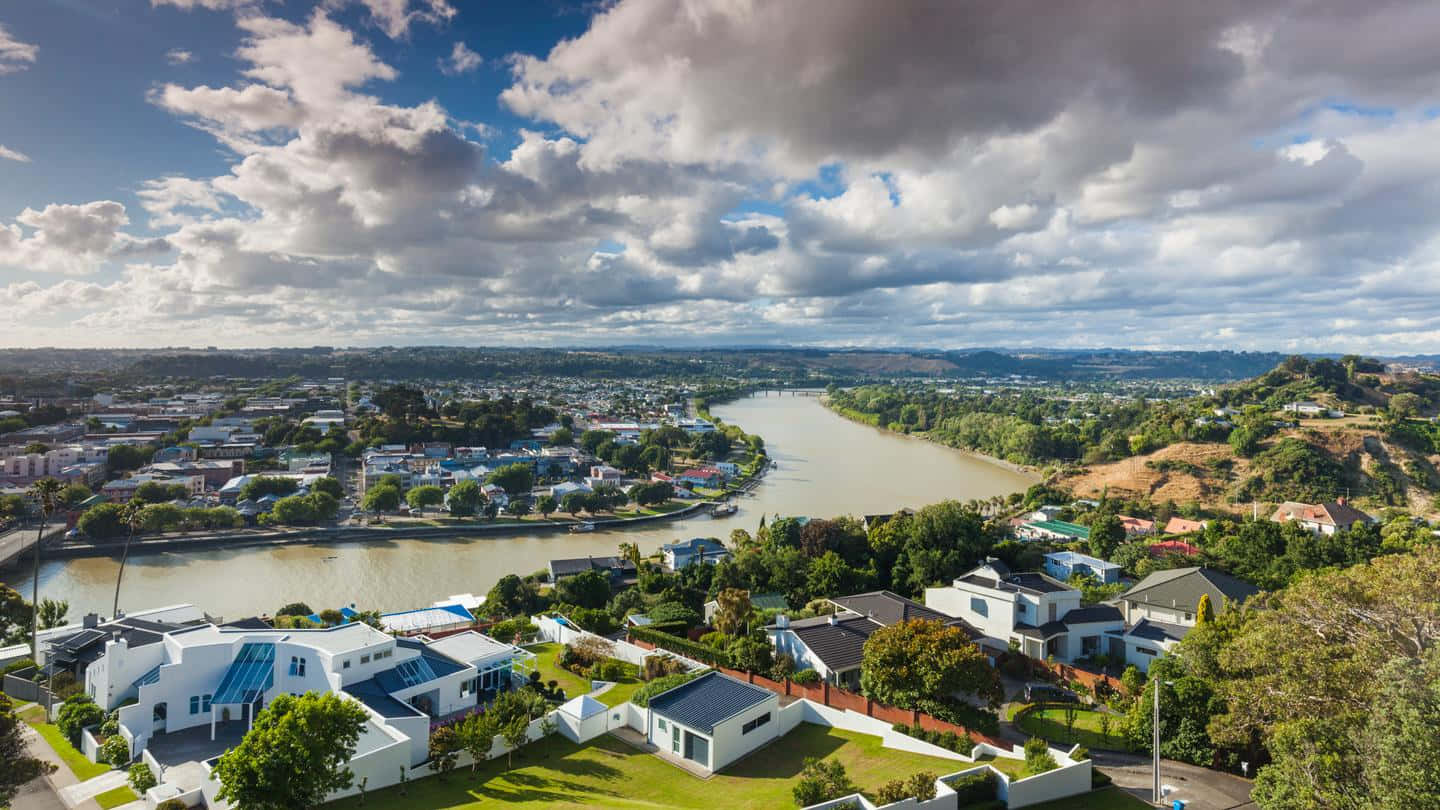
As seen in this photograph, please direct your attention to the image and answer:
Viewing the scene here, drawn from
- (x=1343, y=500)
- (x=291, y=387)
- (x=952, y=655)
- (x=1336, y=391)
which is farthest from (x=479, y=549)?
(x=291, y=387)

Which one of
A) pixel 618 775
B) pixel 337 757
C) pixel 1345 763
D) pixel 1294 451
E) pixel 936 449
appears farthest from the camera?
pixel 936 449

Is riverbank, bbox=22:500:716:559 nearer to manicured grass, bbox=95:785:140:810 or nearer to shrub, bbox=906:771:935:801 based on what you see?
manicured grass, bbox=95:785:140:810

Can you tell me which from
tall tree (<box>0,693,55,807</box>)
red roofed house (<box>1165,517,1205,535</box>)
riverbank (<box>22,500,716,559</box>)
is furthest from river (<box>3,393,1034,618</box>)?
tall tree (<box>0,693,55,807</box>)

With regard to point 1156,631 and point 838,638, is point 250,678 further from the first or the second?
point 1156,631

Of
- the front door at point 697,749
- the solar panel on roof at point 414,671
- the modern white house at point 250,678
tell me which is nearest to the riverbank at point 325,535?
the modern white house at point 250,678

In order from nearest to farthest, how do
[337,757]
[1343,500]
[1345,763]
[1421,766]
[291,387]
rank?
[1421,766] → [1345,763] → [337,757] → [1343,500] → [291,387]

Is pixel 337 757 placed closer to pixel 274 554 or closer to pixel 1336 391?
pixel 274 554

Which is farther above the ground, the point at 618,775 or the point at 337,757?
the point at 337,757
